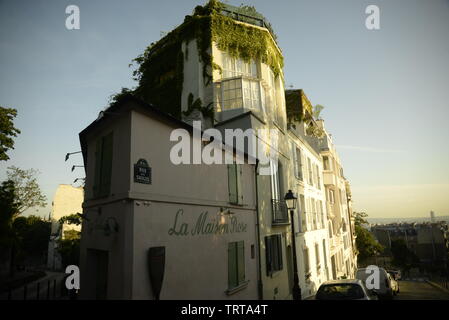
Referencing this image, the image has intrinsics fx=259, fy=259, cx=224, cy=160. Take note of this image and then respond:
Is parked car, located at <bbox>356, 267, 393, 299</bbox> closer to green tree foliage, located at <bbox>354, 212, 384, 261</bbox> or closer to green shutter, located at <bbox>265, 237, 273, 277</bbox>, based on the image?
green shutter, located at <bbox>265, 237, 273, 277</bbox>

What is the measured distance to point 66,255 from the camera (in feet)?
77.7

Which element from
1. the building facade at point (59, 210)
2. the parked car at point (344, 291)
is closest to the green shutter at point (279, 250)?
the parked car at point (344, 291)

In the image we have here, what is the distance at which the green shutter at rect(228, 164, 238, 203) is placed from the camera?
9266 millimetres

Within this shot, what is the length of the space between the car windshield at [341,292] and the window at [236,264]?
2.61 m

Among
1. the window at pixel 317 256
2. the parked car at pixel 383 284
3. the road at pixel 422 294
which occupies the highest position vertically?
the window at pixel 317 256

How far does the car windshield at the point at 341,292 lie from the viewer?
7.86 metres

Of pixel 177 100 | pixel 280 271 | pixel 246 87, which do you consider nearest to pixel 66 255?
pixel 177 100

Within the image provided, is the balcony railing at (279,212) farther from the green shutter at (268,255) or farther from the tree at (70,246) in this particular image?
the tree at (70,246)

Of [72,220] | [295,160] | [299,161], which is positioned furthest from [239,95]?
[72,220]

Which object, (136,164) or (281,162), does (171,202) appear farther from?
(281,162)

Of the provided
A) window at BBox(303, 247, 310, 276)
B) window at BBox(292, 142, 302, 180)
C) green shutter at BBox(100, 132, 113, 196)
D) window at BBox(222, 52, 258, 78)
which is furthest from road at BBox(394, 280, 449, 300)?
green shutter at BBox(100, 132, 113, 196)

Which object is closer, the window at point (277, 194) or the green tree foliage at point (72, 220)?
Answer: the window at point (277, 194)

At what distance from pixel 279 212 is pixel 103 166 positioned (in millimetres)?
8457
